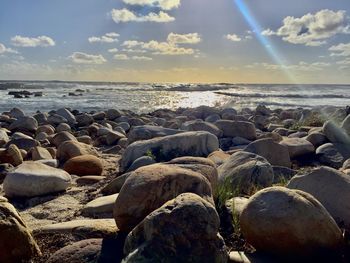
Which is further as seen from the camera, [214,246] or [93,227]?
[93,227]

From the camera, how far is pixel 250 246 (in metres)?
3.23

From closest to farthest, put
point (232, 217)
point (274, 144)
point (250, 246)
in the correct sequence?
point (250, 246) < point (232, 217) < point (274, 144)

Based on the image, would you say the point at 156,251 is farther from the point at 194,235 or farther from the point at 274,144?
the point at 274,144

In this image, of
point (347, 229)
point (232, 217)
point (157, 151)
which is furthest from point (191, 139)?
point (347, 229)

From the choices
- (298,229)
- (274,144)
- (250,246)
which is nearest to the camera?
(298,229)

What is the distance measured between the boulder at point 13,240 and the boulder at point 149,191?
70 centimetres

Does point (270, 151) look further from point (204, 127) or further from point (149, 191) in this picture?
point (149, 191)

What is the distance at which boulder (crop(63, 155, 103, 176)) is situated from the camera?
22.0 feet

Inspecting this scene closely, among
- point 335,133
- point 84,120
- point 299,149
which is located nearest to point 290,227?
point 299,149

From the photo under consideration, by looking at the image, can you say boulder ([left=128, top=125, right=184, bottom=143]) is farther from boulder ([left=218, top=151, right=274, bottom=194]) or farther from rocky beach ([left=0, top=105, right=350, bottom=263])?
boulder ([left=218, top=151, right=274, bottom=194])

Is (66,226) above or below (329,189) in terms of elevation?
below

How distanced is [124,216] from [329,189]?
177 cm

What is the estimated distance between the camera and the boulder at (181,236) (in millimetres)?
2617

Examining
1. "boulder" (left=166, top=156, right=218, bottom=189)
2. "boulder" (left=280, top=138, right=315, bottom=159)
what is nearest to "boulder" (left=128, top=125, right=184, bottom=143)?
"boulder" (left=280, top=138, right=315, bottom=159)
